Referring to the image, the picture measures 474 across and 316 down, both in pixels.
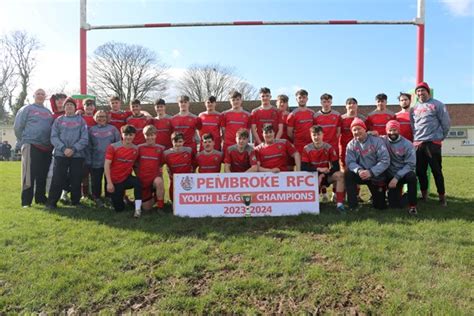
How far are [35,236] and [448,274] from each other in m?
4.81

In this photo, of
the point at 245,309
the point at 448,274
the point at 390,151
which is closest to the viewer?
the point at 245,309

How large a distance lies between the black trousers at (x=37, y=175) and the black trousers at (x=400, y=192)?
597cm

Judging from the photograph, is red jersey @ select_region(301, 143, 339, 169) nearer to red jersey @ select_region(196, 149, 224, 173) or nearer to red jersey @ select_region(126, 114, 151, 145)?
red jersey @ select_region(196, 149, 224, 173)

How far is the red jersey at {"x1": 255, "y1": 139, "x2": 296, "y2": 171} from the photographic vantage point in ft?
20.1

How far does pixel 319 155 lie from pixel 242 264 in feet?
9.13

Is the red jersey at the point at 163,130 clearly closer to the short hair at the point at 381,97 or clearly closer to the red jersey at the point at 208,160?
the red jersey at the point at 208,160

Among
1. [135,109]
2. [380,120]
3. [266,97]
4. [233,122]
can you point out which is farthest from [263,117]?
[135,109]

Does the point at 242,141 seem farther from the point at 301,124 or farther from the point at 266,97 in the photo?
the point at 301,124

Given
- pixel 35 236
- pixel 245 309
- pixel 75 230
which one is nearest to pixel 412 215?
pixel 245 309

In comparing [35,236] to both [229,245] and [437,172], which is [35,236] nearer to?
[229,245]

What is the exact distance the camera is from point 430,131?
619cm

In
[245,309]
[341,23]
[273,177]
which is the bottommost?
[245,309]

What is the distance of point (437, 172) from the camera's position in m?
6.22

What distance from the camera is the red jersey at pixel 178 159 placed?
20.3ft
